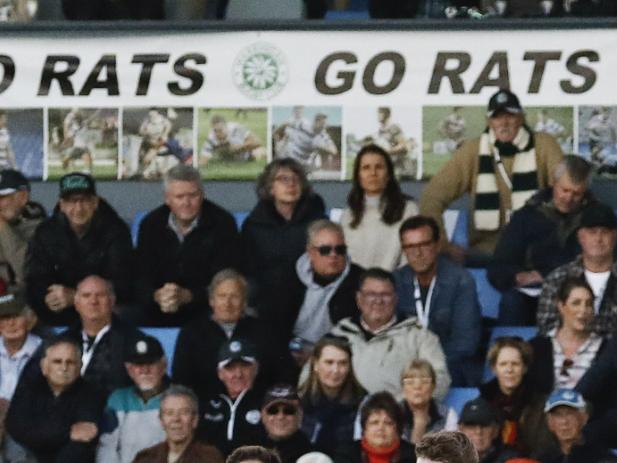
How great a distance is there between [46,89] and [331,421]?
3.83m

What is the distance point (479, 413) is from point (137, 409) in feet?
6.07

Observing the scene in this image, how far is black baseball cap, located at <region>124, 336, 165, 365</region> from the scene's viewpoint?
14992mm

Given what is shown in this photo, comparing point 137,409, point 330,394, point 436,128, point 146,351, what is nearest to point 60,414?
point 137,409

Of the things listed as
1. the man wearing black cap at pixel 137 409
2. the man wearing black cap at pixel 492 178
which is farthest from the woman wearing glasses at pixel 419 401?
the man wearing black cap at pixel 492 178

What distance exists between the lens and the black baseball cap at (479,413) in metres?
14.4

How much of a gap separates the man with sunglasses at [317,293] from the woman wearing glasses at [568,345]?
3.63 ft

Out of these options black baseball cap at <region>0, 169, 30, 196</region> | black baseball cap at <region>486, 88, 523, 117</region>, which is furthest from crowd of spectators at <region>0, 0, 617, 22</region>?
black baseball cap at <region>0, 169, 30, 196</region>

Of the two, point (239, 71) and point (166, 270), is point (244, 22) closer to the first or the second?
point (239, 71)

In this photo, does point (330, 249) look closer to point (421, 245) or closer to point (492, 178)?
point (421, 245)

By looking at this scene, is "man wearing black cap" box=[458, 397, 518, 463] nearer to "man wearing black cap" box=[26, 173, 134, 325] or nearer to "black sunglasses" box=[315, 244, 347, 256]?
"black sunglasses" box=[315, 244, 347, 256]

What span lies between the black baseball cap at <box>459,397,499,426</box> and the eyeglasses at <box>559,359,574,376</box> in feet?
1.85

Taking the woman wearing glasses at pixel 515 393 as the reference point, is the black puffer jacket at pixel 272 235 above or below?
above

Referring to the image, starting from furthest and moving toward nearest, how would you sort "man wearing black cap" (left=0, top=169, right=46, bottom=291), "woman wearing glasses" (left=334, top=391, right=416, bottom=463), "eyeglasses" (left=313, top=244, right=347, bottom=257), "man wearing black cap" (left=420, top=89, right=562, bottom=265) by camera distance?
"man wearing black cap" (left=420, top=89, right=562, bottom=265) < "man wearing black cap" (left=0, top=169, right=46, bottom=291) < "eyeglasses" (left=313, top=244, right=347, bottom=257) < "woman wearing glasses" (left=334, top=391, right=416, bottom=463)

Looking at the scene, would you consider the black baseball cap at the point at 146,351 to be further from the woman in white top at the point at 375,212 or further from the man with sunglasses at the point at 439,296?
the woman in white top at the point at 375,212
